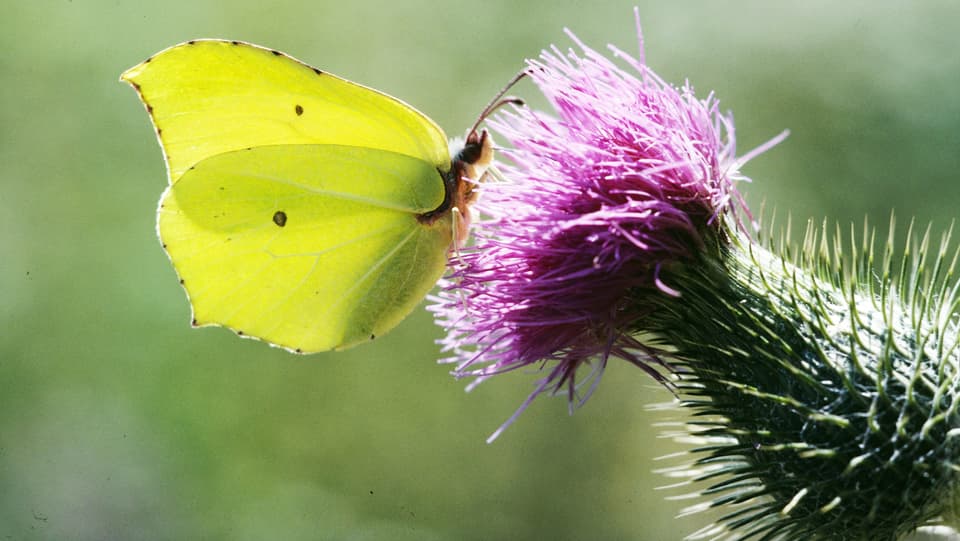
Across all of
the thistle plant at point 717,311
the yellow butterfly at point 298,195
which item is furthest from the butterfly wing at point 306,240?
the thistle plant at point 717,311

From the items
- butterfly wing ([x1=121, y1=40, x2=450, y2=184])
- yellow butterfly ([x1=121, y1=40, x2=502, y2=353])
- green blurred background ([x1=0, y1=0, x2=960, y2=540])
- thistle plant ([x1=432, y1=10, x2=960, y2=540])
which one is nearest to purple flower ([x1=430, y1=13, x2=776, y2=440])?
thistle plant ([x1=432, y1=10, x2=960, y2=540])

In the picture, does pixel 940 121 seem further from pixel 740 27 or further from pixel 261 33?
pixel 261 33

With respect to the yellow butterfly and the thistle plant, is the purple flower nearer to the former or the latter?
the thistle plant

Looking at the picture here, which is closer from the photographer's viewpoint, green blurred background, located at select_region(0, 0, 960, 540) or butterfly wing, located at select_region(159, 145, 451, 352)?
butterfly wing, located at select_region(159, 145, 451, 352)

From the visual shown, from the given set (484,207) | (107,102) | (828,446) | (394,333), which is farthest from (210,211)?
(107,102)

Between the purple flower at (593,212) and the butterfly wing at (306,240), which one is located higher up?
the purple flower at (593,212)

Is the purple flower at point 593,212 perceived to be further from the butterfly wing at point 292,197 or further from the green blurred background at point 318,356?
the green blurred background at point 318,356

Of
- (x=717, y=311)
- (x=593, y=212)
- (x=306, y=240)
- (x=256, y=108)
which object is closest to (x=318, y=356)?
(x=306, y=240)

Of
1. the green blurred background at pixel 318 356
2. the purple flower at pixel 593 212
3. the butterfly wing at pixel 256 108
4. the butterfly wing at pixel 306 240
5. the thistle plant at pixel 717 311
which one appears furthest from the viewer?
the green blurred background at pixel 318 356
